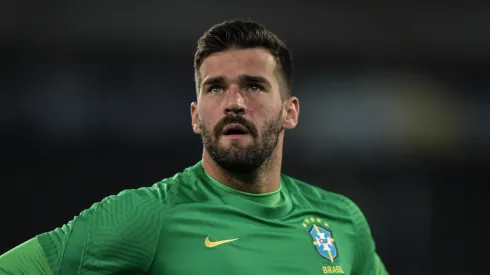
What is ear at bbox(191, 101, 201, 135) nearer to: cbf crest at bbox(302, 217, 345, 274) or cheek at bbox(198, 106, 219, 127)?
cheek at bbox(198, 106, 219, 127)

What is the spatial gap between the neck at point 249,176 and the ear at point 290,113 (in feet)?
0.28

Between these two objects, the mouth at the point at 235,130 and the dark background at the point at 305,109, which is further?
the dark background at the point at 305,109

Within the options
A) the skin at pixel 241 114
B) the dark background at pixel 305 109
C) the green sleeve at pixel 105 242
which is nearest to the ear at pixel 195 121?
the skin at pixel 241 114

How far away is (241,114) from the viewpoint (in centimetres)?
215

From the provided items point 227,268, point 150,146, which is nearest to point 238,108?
point 227,268

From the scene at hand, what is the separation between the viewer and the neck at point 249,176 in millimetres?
2258

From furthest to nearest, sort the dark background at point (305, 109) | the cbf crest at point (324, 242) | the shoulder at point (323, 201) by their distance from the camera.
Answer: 1. the dark background at point (305, 109)
2. the shoulder at point (323, 201)
3. the cbf crest at point (324, 242)

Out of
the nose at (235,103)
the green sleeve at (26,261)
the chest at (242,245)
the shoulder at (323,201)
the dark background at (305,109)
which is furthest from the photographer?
the dark background at (305,109)

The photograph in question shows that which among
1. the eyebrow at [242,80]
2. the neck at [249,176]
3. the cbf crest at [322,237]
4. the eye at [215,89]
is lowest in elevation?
the cbf crest at [322,237]

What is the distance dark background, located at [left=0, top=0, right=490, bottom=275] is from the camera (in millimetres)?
4629

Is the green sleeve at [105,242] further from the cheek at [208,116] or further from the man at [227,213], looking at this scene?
the cheek at [208,116]

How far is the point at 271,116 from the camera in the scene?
2.24 metres

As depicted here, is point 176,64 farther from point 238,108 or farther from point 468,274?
point 238,108

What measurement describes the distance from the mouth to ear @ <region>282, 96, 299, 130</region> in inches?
9.3
